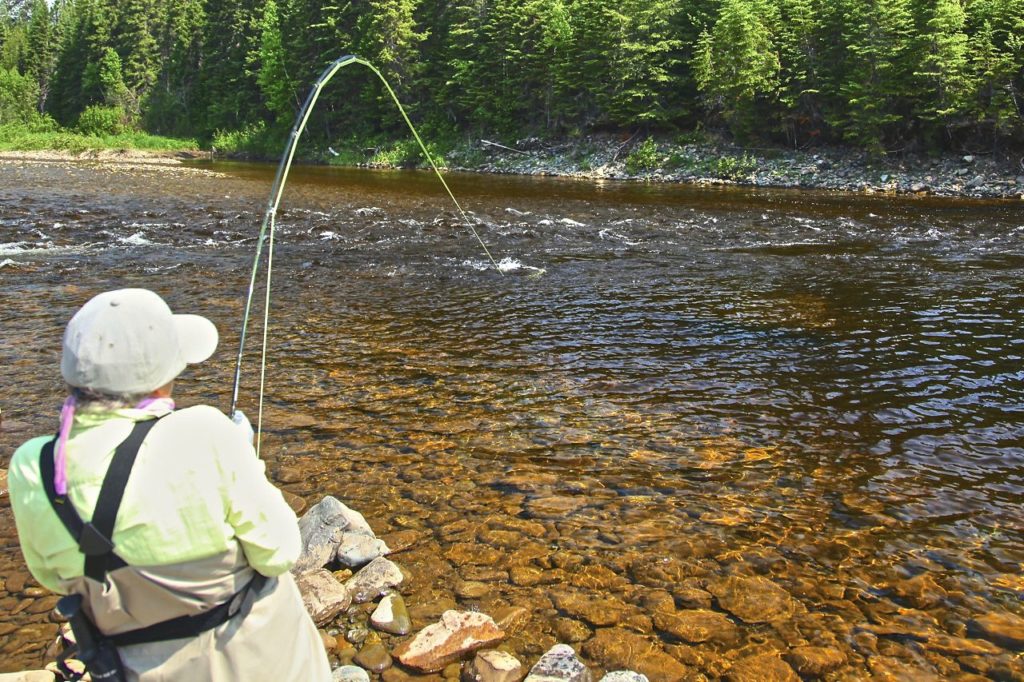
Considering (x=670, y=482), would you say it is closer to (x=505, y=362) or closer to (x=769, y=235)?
(x=505, y=362)

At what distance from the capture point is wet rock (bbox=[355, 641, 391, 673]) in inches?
143

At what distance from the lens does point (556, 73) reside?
48.5m

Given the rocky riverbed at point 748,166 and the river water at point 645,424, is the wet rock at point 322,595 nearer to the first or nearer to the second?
the river water at point 645,424

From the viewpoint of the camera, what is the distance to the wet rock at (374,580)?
13.7ft

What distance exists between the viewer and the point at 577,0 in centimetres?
5038

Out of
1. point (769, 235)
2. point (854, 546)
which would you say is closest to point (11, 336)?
point (854, 546)

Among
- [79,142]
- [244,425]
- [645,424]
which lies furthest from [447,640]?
[79,142]

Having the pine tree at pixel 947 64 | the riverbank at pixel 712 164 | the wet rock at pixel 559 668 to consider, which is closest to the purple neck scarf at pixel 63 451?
the wet rock at pixel 559 668

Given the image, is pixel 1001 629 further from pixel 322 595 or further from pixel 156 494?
pixel 156 494

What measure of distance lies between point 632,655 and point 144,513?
9.13 feet

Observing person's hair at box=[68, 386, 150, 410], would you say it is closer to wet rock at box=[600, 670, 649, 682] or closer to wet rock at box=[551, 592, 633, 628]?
wet rock at box=[600, 670, 649, 682]

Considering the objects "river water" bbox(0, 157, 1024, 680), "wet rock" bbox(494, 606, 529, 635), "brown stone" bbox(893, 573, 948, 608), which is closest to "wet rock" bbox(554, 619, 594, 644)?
"river water" bbox(0, 157, 1024, 680)

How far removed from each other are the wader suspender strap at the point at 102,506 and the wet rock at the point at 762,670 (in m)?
3.06

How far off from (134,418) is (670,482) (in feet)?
14.5
